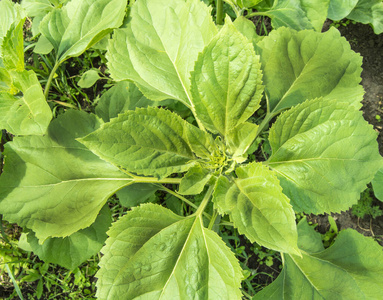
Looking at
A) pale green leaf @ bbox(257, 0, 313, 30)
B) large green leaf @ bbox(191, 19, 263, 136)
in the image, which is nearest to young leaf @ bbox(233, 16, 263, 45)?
pale green leaf @ bbox(257, 0, 313, 30)

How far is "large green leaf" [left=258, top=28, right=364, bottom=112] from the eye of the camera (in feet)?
5.75

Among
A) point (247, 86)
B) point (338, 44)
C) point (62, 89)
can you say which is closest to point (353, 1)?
point (338, 44)

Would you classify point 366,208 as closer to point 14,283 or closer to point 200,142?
point 200,142

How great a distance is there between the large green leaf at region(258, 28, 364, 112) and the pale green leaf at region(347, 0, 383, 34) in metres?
0.93

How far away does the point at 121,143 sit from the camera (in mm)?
1302

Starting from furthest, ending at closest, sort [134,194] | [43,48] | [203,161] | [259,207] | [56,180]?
[43,48] < [134,194] < [56,180] < [203,161] < [259,207]

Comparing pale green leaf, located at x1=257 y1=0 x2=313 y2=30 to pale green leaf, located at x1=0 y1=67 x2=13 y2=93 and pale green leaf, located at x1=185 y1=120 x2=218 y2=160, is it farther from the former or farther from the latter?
pale green leaf, located at x1=0 y1=67 x2=13 y2=93

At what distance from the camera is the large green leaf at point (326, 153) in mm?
1458

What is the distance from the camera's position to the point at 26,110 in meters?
1.62

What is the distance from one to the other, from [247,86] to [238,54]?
15 cm

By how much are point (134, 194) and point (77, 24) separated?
1.12 metres

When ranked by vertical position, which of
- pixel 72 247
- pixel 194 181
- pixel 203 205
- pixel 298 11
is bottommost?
pixel 72 247

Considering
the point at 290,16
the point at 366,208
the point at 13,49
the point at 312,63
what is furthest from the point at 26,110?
the point at 366,208

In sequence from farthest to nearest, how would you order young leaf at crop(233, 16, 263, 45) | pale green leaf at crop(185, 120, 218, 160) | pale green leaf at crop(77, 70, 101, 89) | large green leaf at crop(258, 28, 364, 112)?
1. pale green leaf at crop(77, 70, 101, 89)
2. young leaf at crop(233, 16, 263, 45)
3. large green leaf at crop(258, 28, 364, 112)
4. pale green leaf at crop(185, 120, 218, 160)
